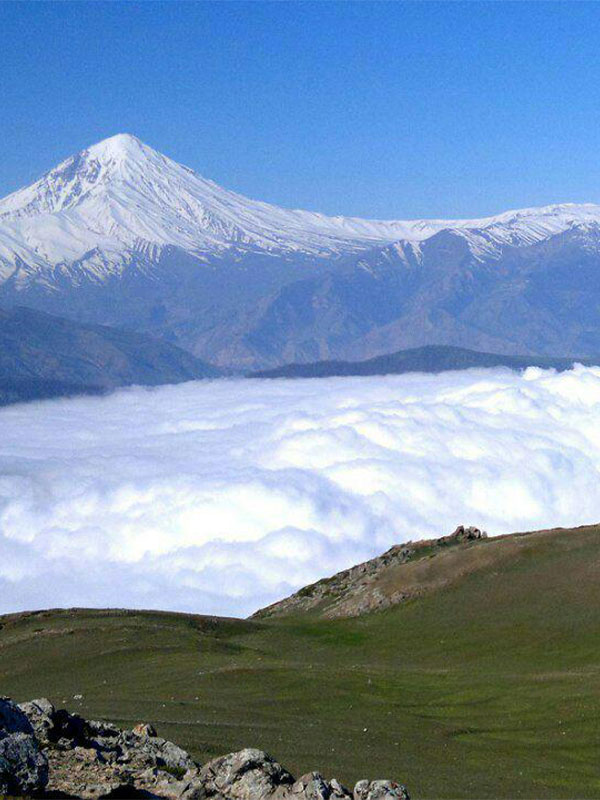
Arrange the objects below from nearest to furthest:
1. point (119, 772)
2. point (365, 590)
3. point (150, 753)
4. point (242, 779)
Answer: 1. point (242, 779)
2. point (119, 772)
3. point (150, 753)
4. point (365, 590)

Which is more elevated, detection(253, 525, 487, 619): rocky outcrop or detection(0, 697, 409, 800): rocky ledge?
detection(253, 525, 487, 619): rocky outcrop

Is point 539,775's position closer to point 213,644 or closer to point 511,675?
point 511,675

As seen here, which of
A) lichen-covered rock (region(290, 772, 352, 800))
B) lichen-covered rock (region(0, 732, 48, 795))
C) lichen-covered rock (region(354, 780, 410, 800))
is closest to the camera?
lichen-covered rock (region(0, 732, 48, 795))

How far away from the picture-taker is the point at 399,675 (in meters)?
70.6

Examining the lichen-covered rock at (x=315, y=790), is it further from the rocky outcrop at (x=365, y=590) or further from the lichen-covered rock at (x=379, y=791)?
the rocky outcrop at (x=365, y=590)

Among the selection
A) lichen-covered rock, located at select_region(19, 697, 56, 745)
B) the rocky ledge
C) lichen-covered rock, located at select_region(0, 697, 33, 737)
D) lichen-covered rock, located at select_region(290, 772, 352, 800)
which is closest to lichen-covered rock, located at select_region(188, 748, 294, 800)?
the rocky ledge

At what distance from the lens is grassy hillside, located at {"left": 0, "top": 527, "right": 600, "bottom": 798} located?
144ft

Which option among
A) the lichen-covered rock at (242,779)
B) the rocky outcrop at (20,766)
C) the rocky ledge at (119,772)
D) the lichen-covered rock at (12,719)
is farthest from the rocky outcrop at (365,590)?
the rocky outcrop at (20,766)

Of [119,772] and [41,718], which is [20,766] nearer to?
[119,772]

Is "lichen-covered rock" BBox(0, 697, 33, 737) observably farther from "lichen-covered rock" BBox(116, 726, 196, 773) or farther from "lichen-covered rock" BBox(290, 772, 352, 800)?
"lichen-covered rock" BBox(290, 772, 352, 800)

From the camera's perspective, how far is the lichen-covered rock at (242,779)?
90.5 feet

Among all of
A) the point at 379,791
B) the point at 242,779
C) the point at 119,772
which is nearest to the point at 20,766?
the point at 119,772

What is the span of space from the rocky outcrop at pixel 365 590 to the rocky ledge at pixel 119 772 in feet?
234

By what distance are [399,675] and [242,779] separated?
4398 cm
